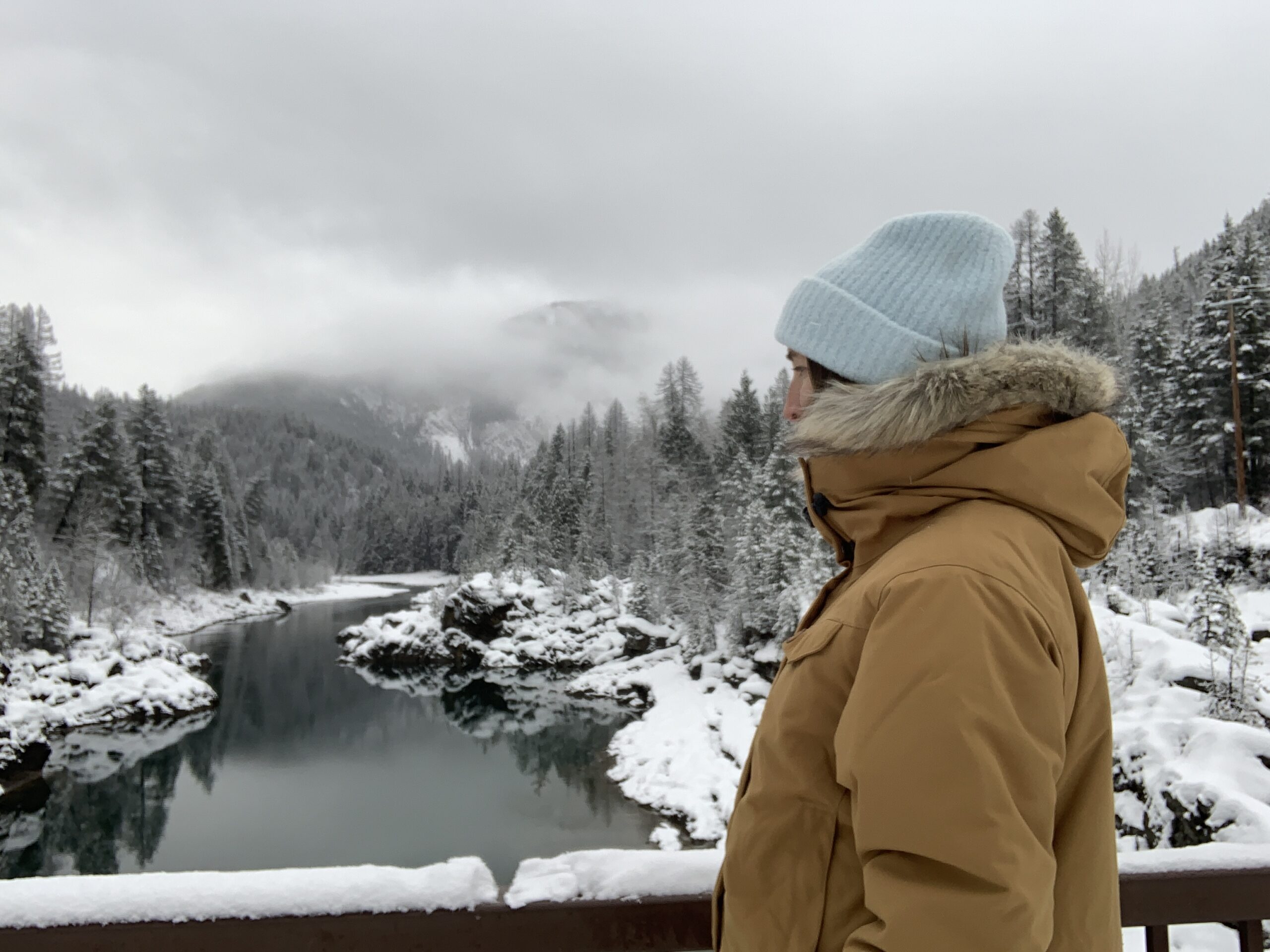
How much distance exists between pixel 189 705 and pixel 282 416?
130859mm

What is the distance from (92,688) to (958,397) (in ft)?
97.3

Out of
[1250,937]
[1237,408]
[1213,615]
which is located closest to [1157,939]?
[1250,937]

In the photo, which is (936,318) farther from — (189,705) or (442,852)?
(189,705)

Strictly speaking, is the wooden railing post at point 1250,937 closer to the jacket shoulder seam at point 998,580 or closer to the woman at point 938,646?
the woman at point 938,646

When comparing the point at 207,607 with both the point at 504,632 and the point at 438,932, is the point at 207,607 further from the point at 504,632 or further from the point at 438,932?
the point at 438,932

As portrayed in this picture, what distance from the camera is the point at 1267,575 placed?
15.1m

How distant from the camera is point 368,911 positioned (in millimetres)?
1331

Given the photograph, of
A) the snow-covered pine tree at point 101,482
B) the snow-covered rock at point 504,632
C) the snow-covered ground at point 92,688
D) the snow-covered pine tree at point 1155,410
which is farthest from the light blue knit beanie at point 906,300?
the snow-covered pine tree at point 101,482

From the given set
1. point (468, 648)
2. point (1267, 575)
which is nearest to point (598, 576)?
point (468, 648)

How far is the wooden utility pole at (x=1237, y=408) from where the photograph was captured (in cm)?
1933

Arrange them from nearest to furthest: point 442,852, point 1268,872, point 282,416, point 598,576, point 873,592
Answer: point 873,592 → point 1268,872 → point 442,852 → point 598,576 → point 282,416

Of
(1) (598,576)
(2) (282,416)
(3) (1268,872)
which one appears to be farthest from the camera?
(2) (282,416)

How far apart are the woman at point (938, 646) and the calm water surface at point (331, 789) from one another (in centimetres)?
1457

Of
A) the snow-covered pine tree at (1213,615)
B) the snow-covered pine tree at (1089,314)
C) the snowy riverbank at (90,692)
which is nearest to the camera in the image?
the snow-covered pine tree at (1213,615)
